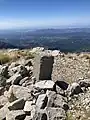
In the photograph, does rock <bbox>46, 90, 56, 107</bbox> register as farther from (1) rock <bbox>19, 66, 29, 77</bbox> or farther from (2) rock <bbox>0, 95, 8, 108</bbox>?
(1) rock <bbox>19, 66, 29, 77</bbox>

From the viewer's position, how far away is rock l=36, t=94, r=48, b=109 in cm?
1043

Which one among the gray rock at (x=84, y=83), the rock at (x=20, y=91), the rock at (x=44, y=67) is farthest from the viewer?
the rock at (x=44, y=67)

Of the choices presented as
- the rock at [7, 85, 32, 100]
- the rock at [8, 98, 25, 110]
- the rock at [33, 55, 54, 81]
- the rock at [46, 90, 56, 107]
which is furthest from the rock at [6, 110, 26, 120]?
the rock at [33, 55, 54, 81]

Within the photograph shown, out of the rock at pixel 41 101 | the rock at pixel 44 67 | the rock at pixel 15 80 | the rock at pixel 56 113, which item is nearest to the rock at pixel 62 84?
the rock at pixel 44 67

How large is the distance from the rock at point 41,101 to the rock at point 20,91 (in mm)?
963

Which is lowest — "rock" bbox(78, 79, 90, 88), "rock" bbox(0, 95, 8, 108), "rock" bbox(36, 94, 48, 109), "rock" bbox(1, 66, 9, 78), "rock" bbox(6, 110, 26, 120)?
"rock" bbox(0, 95, 8, 108)

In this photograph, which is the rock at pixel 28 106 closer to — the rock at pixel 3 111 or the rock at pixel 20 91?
the rock at pixel 20 91

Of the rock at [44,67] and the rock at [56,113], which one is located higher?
the rock at [44,67]

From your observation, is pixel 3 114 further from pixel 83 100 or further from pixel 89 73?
pixel 89 73

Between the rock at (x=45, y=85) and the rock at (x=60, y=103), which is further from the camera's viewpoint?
the rock at (x=45, y=85)

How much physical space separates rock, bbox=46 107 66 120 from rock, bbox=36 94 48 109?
0.42 metres

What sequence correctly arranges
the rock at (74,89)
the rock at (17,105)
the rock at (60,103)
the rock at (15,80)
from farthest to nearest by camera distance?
1. the rock at (15,80)
2. the rock at (74,89)
3. the rock at (17,105)
4. the rock at (60,103)

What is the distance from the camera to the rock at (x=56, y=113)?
32.0ft

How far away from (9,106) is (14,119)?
2.85ft
